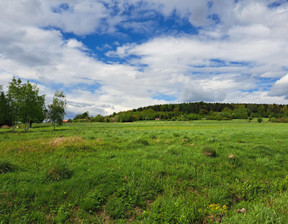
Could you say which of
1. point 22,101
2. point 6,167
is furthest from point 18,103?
point 6,167

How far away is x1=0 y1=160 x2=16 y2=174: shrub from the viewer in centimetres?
663

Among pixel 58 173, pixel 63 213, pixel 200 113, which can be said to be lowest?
pixel 63 213

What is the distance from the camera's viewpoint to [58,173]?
623 centimetres

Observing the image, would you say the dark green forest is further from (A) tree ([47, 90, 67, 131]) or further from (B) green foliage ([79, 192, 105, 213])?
(B) green foliage ([79, 192, 105, 213])

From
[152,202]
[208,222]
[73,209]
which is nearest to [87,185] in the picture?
[73,209]

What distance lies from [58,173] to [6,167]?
281 centimetres

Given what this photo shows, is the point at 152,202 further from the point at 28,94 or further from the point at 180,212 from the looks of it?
the point at 28,94

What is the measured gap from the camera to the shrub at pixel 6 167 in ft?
21.8

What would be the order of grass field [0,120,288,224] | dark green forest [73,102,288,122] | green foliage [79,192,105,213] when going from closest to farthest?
grass field [0,120,288,224], green foliage [79,192,105,213], dark green forest [73,102,288,122]

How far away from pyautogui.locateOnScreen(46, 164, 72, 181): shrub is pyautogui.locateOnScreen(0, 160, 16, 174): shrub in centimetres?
218

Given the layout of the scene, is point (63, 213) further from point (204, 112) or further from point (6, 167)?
point (204, 112)

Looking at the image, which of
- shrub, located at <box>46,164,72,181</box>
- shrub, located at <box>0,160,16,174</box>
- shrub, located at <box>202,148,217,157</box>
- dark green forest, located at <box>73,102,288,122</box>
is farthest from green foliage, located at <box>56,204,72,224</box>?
dark green forest, located at <box>73,102,288,122</box>

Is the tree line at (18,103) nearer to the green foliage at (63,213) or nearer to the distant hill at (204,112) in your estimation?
the green foliage at (63,213)

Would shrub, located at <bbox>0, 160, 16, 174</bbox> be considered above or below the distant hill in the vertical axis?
below
